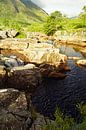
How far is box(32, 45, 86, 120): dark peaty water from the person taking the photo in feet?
132

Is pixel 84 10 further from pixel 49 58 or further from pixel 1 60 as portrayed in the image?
pixel 1 60

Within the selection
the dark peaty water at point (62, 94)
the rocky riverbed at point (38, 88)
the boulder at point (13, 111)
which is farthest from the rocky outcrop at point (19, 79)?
the boulder at point (13, 111)

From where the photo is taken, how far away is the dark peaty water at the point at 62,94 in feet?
132

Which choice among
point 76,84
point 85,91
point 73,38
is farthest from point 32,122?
point 73,38

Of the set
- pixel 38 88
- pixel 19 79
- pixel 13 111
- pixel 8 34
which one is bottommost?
pixel 38 88

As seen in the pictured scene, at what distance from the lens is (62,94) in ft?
157

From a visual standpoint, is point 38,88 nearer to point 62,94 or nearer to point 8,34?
point 62,94

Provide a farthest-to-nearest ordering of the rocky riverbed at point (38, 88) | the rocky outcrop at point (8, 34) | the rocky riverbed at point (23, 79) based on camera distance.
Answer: the rocky outcrop at point (8, 34)
the rocky riverbed at point (38, 88)
the rocky riverbed at point (23, 79)

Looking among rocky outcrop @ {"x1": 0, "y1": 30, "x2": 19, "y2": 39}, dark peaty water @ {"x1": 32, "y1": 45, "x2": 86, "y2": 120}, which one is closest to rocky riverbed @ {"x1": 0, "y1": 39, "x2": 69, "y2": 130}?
dark peaty water @ {"x1": 32, "y1": 45, "x2": 86, "y2": 120}

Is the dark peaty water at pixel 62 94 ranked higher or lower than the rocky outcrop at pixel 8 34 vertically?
lower

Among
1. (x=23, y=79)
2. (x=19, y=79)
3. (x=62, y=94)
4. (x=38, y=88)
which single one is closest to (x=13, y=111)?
(x=62, y=94)

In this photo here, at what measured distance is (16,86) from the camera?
51.8 meters

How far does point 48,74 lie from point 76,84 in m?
8.37

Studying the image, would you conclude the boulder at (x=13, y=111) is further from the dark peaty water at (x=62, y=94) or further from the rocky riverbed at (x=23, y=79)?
the dark peaty water at (x=62, y=94)
